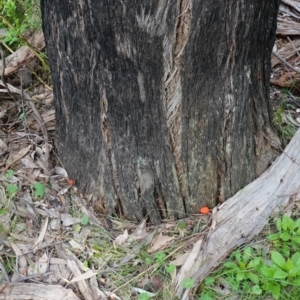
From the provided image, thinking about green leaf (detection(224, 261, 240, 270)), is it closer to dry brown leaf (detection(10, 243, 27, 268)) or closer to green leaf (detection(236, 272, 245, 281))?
green leaf (detection(236, 272, 245, 281))

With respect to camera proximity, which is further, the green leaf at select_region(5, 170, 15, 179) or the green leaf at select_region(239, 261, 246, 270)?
the green leaf at select_region(5, 170, 15, 179)

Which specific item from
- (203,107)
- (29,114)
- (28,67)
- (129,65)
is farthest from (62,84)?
(28,67)

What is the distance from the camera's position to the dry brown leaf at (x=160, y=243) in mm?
2174

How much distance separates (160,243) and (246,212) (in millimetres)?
396

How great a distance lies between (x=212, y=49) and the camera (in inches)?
68.0

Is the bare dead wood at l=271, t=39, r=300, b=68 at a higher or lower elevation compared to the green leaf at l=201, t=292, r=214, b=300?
higher

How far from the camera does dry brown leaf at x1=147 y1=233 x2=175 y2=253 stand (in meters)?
2.17

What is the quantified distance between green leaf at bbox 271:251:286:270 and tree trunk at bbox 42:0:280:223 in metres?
0.36

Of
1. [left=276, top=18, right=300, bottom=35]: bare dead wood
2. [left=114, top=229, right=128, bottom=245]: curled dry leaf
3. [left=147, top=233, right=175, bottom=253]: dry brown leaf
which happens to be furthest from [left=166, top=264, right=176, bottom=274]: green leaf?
[left=276, top=18, right=300, bottom=35]: bare dead wood

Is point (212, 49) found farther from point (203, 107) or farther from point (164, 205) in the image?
point (164, 205)

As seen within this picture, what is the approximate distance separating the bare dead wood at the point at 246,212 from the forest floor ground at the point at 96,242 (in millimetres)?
38

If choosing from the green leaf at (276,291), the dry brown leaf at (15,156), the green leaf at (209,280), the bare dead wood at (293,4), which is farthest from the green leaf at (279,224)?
the bare dead wood at (293,4)

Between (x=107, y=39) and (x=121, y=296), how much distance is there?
1038 mm

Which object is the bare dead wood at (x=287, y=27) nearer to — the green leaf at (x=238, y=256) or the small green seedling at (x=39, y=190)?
the green leaf at (x=238, y=256)
